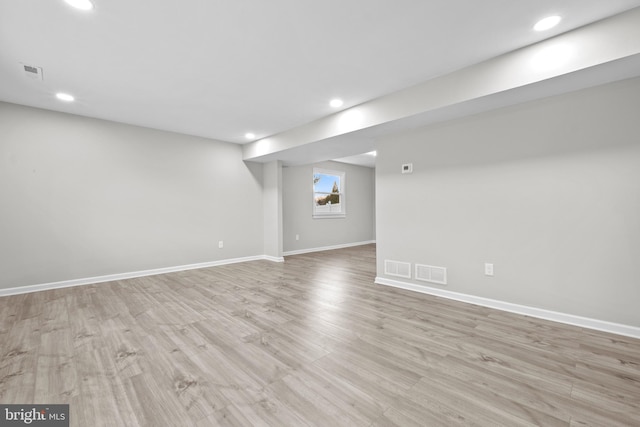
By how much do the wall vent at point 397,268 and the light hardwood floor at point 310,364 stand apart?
54 cm

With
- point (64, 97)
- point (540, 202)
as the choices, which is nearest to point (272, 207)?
point (64, 97)

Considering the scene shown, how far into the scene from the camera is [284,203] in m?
6.45

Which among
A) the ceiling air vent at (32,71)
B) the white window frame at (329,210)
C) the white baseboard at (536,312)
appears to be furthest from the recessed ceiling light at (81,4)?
the white window frame at (329,210)

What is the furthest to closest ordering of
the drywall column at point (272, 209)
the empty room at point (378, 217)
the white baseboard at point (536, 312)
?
the drywall column at point (272, 209) → the white baseboard at point (536, 312) → the empty room at point (378, 217)

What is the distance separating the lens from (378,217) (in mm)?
3965

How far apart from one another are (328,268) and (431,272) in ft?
6.72

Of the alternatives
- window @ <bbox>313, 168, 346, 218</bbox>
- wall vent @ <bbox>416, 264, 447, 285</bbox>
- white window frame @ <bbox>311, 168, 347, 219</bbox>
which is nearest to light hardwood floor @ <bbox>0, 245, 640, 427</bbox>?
wall vent @ <bbox>416, 264, 447, 285</bbox>

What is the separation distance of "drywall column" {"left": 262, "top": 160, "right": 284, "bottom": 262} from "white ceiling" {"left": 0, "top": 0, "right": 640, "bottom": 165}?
7.80 ft

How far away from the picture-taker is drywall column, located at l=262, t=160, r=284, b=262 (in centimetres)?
572

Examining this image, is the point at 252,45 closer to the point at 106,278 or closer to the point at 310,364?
the point at 310,364

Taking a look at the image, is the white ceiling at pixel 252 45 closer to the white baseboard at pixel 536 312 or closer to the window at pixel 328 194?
the white baseboard at pixel 536 312

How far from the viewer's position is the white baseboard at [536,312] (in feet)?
7.39

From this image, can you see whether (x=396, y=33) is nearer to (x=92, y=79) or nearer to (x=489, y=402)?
(x=489, y=402)

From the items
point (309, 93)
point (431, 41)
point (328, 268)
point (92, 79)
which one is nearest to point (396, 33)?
point (431, 41)
